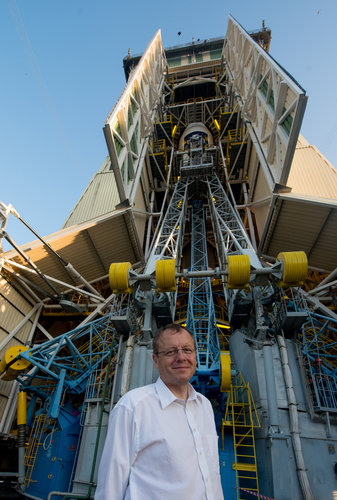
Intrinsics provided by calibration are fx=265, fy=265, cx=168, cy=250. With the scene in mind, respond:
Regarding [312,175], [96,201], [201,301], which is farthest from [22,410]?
[312,175]

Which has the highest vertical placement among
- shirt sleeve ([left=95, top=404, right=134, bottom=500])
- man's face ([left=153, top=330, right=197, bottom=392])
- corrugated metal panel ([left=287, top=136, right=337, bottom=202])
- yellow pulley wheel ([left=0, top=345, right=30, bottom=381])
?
corrugated metal panel ([left=287, top=136, right=337, bottom=202])

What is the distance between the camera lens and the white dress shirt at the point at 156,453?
4.98 ft

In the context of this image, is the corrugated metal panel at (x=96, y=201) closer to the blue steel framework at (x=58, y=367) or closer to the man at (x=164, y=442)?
the blue steel framework at (x=58, y=367)

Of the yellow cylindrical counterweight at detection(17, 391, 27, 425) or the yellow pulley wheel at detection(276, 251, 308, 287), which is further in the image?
the yellow cylindrical counterweight at detection(17, 391, 27, 425)

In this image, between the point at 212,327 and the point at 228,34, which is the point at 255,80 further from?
the point at 212,327

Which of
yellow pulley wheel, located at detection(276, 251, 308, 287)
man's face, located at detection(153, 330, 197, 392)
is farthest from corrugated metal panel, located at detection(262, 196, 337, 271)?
man's face, located at detection(153, 330, 197, 392)

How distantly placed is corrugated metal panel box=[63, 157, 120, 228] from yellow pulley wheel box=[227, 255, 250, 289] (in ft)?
31.4

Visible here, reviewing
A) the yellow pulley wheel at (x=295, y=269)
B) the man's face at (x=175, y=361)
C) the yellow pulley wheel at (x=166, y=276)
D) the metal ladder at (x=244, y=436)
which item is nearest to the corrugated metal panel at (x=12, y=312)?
the yellow pulley wheel at (x=166, y=276)

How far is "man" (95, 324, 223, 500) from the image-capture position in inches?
60.1

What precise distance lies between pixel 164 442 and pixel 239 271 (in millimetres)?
7316

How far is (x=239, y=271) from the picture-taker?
8594mm

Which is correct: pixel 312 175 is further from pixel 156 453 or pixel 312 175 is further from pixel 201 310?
pixel 156 453

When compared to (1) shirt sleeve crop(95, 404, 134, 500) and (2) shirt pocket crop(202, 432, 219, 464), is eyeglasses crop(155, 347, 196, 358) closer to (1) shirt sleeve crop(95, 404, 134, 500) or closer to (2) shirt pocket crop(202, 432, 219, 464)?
(1) shirt sleeve crop(95, 404, 134, 500)

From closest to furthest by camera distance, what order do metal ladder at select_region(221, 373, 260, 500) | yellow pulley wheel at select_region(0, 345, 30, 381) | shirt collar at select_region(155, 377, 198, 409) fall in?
1. shirt collar at select_region(155, 377, 198, 409)
2. metal ladder at select_region(221, 373, 260, 500)
3. yellow pulley wheel at select_region(0, 345, 30, 381)
